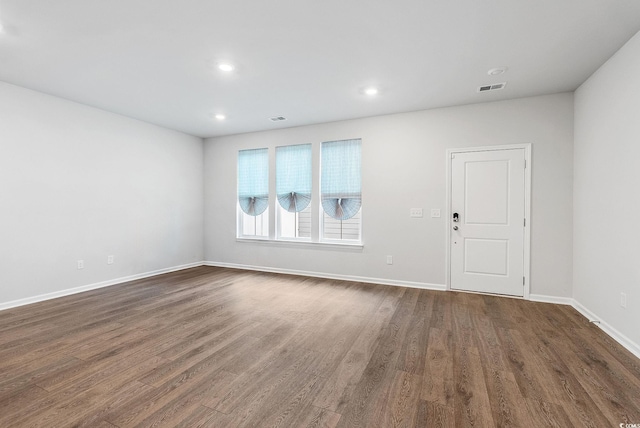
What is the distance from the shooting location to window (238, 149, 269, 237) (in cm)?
582

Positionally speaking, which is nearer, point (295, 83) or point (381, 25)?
point (381, 25)

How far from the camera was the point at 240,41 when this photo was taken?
8.74 ft

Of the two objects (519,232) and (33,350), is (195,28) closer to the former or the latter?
(33,350)

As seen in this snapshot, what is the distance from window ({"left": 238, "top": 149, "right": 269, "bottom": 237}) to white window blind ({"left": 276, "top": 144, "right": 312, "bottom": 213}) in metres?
0.32

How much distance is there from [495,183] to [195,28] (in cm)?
411

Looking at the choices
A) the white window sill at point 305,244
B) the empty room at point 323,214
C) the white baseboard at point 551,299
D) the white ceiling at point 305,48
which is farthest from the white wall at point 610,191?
the white window sill at point 305,244

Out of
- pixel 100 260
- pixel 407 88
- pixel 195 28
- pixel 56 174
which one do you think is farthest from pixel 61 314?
pixel 407 88

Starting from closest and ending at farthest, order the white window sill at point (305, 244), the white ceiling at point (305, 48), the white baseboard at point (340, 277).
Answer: the white ceiling at point (305, 48) → the white baseboard at point (340, 277) → the white window sill at point (305, 244)

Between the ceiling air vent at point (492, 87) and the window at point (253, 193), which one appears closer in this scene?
the ceiling air vent at point (492, 87)

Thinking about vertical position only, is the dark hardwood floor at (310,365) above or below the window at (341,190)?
below

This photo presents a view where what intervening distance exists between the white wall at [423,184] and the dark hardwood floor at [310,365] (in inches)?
32.0

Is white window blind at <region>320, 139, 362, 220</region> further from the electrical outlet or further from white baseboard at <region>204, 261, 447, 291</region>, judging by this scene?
white baseboard at <region>204, 261, 447, 291</region>

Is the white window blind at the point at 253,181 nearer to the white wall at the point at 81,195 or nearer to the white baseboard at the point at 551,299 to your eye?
the white wall at the point at 81,195

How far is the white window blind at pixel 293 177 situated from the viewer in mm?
5410
